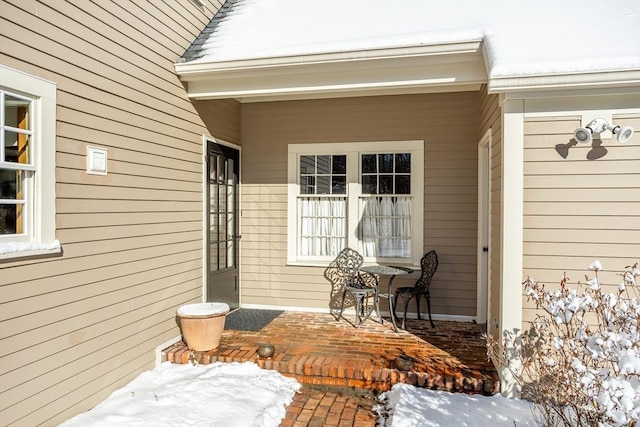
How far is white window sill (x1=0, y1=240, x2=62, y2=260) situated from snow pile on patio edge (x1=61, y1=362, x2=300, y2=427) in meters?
1.20

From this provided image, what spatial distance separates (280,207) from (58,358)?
3.37m

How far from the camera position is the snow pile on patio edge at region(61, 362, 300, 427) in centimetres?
290

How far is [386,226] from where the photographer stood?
5547mm

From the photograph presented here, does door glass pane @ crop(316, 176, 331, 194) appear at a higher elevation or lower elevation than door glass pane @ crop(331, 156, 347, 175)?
lower

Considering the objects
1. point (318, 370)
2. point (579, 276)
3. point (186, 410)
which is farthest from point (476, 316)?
point (186, 410)

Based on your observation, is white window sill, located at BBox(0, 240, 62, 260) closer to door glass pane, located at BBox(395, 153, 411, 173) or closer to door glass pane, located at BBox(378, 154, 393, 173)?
door glass pane, located at BBox(378, 154, 393, 173)

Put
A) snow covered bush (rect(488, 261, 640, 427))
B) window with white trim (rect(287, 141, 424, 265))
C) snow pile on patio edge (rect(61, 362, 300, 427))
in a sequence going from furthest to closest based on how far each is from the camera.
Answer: window with white trim (rect(287, 141, 424, 265)) < snow pile on patio edge (rect(61, 362, 300, 427)) < snow covered bush (rect(488, 261, 640, 427))

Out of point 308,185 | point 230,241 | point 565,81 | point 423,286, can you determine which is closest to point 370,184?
point 308,185

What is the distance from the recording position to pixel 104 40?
329cm

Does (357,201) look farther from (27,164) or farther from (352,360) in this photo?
(27,164)

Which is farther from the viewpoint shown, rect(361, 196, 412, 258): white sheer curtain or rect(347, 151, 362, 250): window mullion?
rect(347, 151, 362, 250): window mullion

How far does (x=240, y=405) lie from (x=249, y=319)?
2.12 meters

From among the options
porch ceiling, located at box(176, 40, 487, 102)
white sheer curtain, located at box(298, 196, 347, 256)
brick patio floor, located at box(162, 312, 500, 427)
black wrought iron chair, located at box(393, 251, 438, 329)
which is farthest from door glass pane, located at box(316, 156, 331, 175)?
brick patio floor, located at box(162, 312, 500, 427)

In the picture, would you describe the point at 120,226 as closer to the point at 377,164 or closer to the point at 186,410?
the point at 186,410
